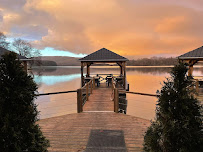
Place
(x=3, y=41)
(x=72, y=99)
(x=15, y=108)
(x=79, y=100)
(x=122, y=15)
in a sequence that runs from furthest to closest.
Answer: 1. (x=3, y=41)
2. (x=72, y=99)
3. (x=122, y=15)
4. (x=79, y=100)
5. (x=15, y=108)

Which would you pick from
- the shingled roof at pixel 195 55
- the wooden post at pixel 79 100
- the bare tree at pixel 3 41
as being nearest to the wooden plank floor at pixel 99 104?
the wooden post at pixel 79 100

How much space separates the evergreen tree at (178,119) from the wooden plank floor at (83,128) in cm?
139

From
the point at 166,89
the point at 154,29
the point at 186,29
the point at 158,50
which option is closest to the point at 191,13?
the point at 186,29

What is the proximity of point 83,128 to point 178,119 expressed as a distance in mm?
3190

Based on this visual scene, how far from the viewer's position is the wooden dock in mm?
3430

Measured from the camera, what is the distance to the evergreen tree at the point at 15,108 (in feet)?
6.39

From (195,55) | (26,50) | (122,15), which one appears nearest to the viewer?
(195,55)

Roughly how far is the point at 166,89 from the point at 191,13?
15663mm

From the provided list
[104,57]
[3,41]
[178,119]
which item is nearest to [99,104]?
[178,119]

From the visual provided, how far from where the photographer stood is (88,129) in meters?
4.51

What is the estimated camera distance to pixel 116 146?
11.3ft

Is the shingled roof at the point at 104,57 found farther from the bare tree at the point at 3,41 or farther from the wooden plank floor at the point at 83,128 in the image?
the bare tree at the point at 3,41

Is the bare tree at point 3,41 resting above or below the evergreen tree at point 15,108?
above

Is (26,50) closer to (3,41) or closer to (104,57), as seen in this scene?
(3,41)
